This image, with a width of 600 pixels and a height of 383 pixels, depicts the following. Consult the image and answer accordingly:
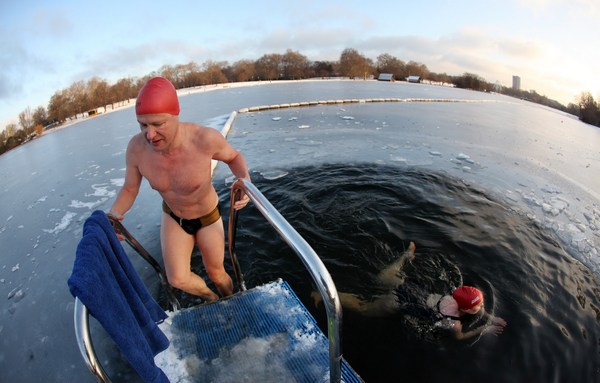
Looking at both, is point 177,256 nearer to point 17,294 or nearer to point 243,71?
point 17,294

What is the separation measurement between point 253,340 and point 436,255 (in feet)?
9.35

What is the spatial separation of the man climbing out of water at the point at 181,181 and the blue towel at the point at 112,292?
0.79 metres

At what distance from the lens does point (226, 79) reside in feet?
216

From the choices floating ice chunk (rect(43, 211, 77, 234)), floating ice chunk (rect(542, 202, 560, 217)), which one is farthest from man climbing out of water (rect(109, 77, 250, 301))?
floating ice chunk (rect(542, 202, 560, 217))

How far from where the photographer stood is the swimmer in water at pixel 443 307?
296 cm

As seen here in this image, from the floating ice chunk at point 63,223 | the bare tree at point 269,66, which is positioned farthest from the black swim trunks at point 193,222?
the bare tree at point 269,66

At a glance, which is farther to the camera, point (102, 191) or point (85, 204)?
point (102, 191)

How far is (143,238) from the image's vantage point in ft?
13.7

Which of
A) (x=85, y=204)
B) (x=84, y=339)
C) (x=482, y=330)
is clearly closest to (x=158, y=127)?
(x=84, y=339)

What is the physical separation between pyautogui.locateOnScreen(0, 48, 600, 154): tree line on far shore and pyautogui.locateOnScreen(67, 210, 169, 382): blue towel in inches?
920

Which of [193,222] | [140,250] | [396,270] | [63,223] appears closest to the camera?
[140,250]

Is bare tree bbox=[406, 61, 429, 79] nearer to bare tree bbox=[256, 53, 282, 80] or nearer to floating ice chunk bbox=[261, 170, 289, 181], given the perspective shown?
bare tree bbox=[256, 53, 282, 80]

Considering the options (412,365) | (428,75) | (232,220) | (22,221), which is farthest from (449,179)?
(428,75)

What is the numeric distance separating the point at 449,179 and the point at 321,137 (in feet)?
14.0
